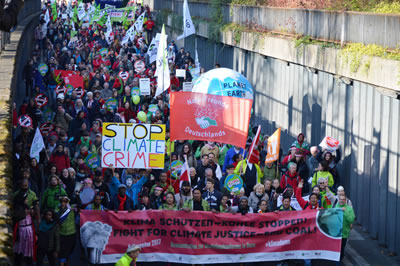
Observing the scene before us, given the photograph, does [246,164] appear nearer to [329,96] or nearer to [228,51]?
[329,96]

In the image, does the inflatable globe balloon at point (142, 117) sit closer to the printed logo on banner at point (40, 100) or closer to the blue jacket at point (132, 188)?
the printed logo on banner at point (40, 100)

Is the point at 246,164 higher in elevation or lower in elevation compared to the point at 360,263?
higher

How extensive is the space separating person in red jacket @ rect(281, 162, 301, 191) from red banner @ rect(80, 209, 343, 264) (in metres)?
2.73

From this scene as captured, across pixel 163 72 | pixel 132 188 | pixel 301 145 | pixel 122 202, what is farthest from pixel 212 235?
pixel 163 72

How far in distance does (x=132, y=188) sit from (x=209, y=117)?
2.09 metres

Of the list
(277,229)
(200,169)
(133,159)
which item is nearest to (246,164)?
(200,169)

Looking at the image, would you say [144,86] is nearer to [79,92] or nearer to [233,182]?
[79,92]

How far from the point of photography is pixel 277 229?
13438mm

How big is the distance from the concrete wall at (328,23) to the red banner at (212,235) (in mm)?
5006

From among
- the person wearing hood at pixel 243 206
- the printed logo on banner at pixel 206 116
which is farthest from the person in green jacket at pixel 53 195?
the printed logo on banner at pixel 206 116

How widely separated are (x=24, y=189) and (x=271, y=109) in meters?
14.6

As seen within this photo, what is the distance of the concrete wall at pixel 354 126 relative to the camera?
16.5 m

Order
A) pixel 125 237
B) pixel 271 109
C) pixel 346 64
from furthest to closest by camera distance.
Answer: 1. pixel 271 109
2. pixel 346 64
3. pixel 125 237

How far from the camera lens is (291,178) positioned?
54.1 feet
